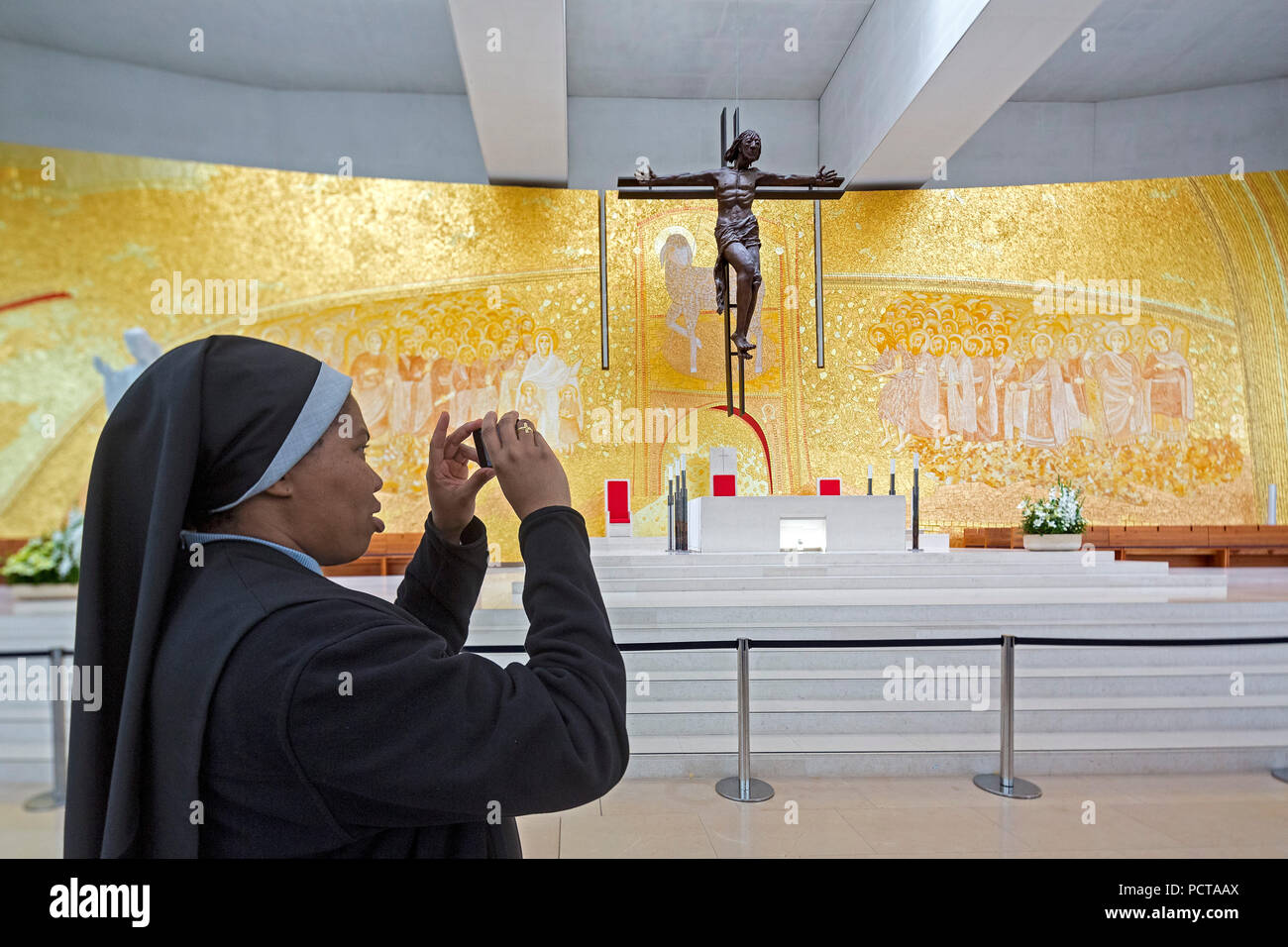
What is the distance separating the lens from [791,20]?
9969 millimetres

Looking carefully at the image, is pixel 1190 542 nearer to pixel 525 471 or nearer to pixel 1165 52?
pixel 1165 52

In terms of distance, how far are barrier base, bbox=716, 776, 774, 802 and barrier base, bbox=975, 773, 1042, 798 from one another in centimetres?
111

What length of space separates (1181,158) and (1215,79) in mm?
1019

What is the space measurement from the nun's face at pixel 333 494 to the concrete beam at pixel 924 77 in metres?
7.81

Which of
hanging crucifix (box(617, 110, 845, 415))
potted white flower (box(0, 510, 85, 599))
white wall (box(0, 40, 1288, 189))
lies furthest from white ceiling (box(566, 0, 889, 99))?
potted white flower (box(0, 510, 85, 599))

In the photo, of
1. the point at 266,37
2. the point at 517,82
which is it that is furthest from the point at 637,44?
the point at 266,37

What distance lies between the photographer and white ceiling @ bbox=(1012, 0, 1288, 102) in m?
9.50

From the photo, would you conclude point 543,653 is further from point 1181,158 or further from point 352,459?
point 1181,158

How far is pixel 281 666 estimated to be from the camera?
83 centimetres

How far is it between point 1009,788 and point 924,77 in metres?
6.96

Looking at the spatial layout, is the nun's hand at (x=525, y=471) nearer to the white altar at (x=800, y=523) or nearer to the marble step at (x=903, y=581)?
the marble step at (x=903, y=581)

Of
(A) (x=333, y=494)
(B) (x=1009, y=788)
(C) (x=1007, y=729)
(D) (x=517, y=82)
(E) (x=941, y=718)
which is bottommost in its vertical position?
(B) (x=1009, y=788)

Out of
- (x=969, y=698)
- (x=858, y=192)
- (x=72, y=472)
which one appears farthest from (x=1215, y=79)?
(x=72, y=472)

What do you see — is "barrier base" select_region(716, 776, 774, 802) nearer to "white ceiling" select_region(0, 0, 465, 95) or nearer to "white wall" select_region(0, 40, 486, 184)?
"white ceiling" select_region(0, 0, 465, 95)
